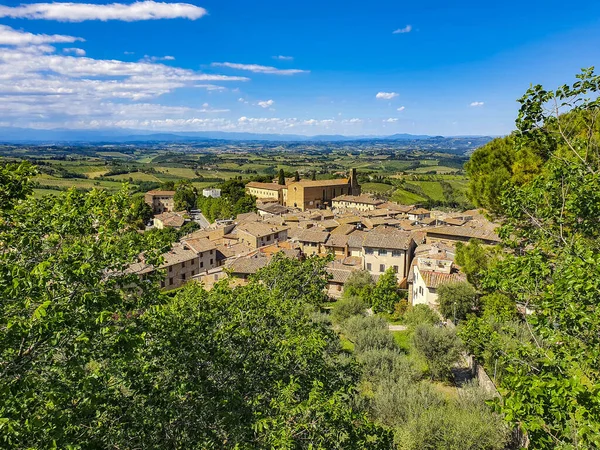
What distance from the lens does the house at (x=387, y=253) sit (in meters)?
46.3

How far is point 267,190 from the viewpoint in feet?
349

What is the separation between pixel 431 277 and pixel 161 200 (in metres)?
88.4

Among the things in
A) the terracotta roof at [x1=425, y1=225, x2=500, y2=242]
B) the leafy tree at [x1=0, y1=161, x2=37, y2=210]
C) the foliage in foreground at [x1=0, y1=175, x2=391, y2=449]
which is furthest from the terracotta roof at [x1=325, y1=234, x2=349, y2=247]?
the leafy tree at [x1=0, y1=161, x2=37, y2=210]

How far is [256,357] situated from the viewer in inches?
423

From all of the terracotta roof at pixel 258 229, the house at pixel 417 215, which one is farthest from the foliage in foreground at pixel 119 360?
the house at pixel 417 215

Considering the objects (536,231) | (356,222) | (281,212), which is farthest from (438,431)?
(281,212)

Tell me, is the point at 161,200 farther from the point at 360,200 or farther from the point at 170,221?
the point at 360,200

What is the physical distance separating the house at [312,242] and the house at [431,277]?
1785 cm

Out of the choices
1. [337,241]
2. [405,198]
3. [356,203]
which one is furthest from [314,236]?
[405,198]

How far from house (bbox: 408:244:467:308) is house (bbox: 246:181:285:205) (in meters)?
67.8

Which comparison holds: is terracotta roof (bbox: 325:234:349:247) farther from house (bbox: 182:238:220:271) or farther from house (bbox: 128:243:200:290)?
house (bbox: 128:243:200:290)

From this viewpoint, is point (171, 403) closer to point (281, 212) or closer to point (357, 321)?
point (357, 321)

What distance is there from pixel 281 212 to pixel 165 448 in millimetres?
76145

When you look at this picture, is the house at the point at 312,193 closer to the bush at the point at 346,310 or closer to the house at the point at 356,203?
the house at the point at 356,203
